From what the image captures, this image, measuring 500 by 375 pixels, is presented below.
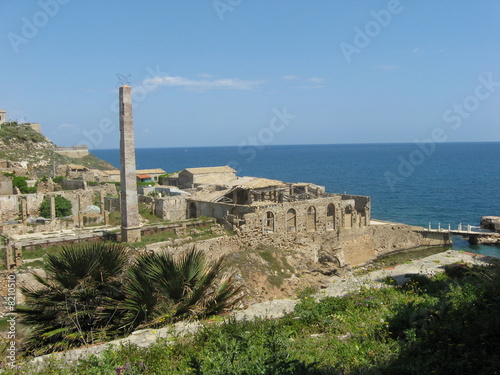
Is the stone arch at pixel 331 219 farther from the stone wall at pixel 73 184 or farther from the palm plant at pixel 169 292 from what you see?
the palm plant at pixel 169 292

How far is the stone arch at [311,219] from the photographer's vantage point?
92.4 ft

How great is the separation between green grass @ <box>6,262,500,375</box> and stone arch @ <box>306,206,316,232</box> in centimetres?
1788

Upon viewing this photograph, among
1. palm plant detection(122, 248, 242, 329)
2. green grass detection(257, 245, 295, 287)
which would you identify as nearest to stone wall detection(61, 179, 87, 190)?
green grass detection(257, 245, 295, 287)

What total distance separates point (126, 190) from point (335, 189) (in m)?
64.3

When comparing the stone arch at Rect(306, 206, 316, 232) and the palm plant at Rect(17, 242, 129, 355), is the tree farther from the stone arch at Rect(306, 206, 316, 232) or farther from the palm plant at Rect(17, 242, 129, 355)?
the palm plant at Rect(17, 242, 129, 355)

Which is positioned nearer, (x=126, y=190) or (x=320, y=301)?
(x=320, y=301)

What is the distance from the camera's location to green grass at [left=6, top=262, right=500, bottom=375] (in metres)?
6.61

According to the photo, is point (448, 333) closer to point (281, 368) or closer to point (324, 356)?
point (324, 356)

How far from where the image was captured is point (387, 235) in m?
34.2

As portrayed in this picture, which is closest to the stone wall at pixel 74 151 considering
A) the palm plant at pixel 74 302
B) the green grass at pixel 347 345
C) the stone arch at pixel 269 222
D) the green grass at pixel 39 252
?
the stone arch at pixel 269 222

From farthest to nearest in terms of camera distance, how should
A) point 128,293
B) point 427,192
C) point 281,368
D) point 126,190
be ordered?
point 427,192
point 126,190
point 128,293
point 281,368

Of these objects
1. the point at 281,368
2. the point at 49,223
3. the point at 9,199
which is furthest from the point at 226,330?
the point at 9,199

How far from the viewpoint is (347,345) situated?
814cm

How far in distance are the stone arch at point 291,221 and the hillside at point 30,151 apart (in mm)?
25207
